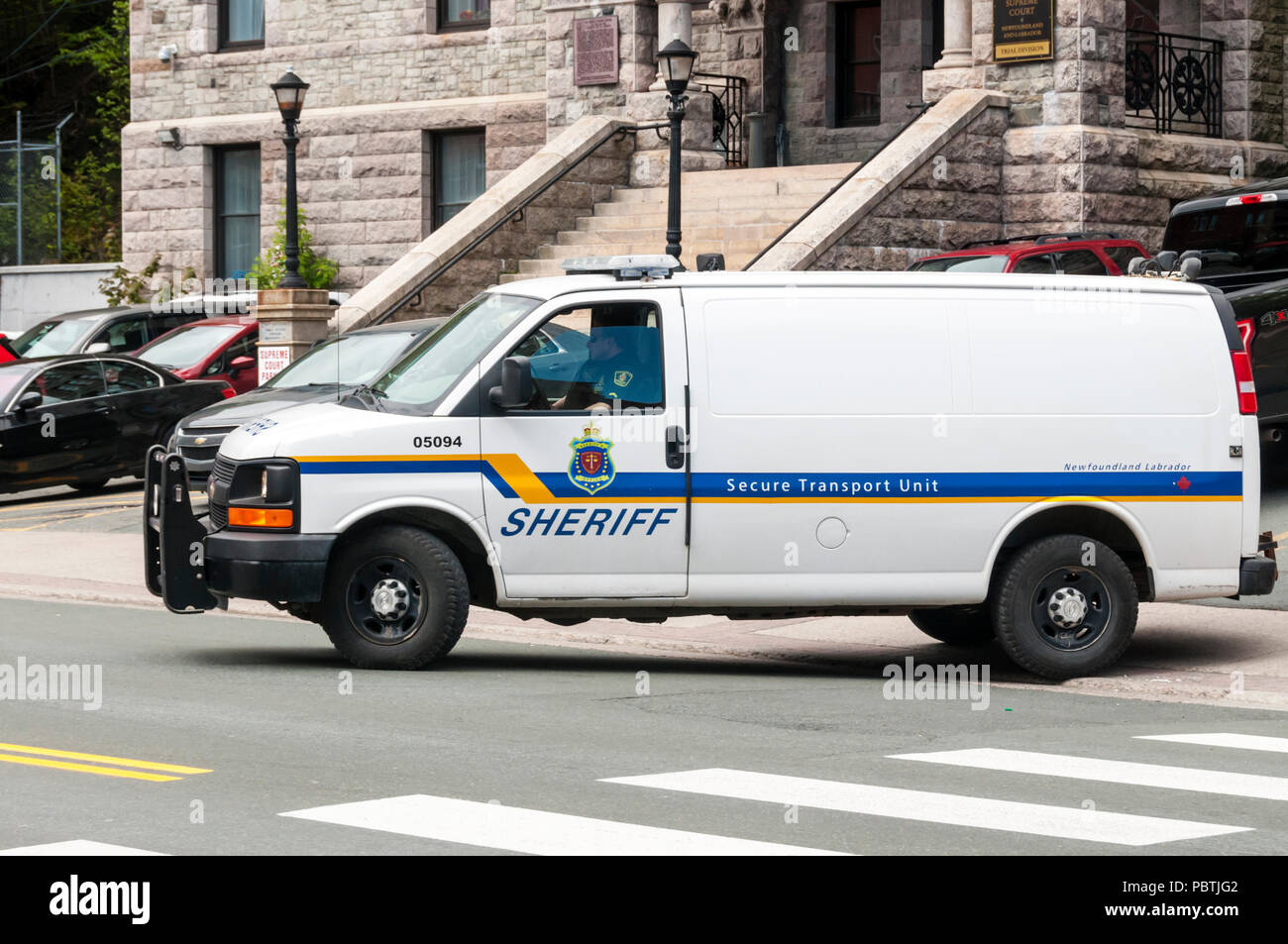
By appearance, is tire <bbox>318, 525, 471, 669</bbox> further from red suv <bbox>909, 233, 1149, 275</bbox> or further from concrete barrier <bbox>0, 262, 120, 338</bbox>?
concrete barrier <bbox>0, 262, 120, 338</bbox>

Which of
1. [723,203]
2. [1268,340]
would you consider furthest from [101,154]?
[1268,340]

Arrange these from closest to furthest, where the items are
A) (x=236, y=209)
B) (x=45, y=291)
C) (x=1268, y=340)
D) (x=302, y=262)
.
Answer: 1. (x=1268, y=340)
2. (x=302, y=262)
3. (x=236, y=209)
4. (x=45, y=291)

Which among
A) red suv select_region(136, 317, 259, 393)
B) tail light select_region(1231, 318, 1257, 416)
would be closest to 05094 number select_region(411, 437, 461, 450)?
tail light select_region(1231, 318, 1257, 416)

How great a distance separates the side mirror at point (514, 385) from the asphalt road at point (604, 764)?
1.53m

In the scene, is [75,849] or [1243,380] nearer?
[75,849]

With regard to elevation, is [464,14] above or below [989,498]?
above

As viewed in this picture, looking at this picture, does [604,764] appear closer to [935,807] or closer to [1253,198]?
[935,807]

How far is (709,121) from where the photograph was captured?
28.0m

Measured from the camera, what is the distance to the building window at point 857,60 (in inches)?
1182

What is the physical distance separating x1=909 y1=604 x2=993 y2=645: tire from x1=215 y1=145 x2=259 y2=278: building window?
23.4 meters

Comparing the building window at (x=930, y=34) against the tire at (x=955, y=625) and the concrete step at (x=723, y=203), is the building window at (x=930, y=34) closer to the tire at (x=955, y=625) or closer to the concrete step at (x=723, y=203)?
the concrete step at (x=723, y=203)

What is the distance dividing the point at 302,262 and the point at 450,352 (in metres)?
21.6

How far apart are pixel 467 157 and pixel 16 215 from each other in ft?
32.3

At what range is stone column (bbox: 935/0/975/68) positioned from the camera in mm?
24797
